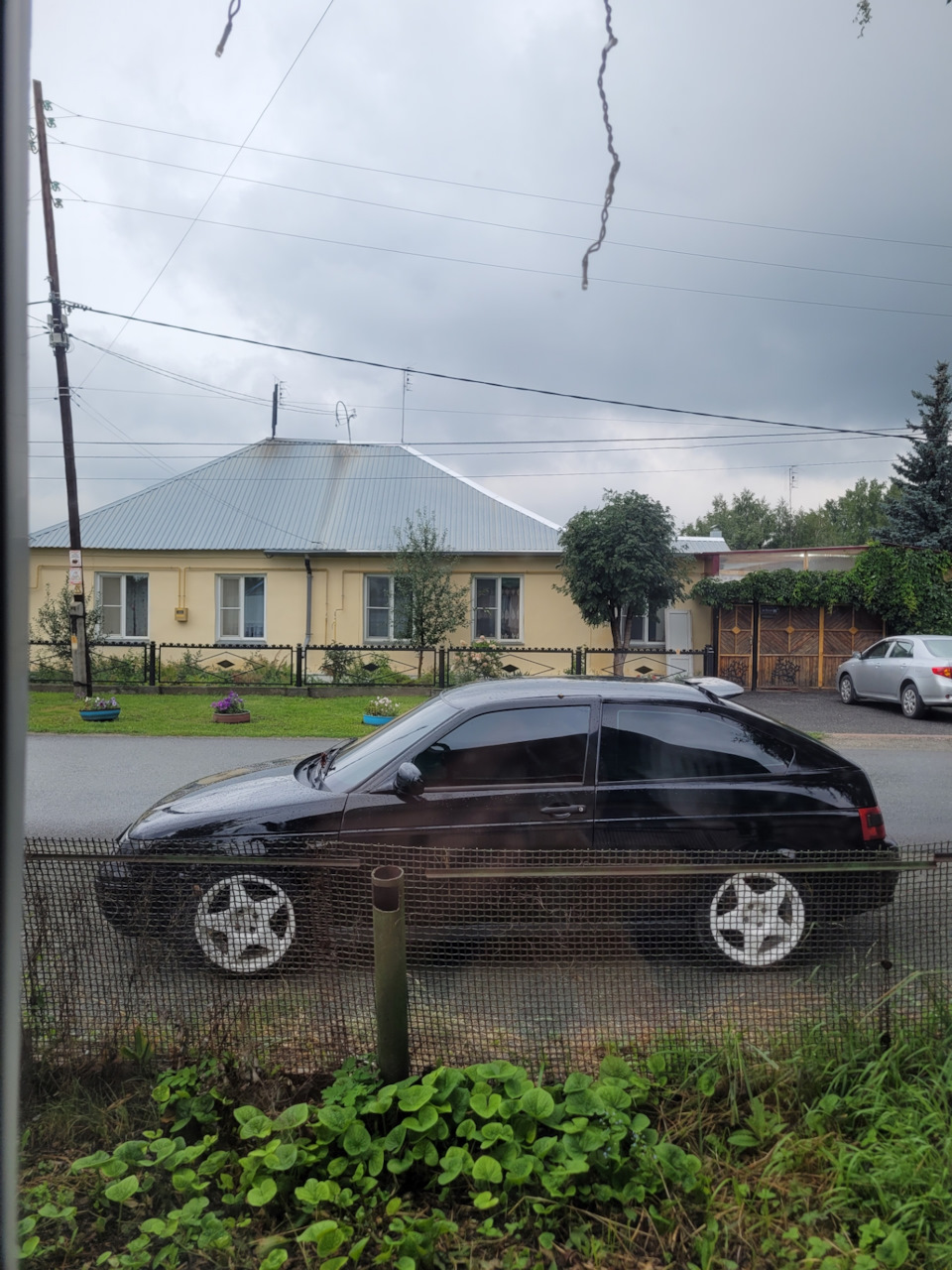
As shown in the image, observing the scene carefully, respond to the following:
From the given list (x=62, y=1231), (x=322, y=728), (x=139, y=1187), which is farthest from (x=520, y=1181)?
(x=322, y=728)

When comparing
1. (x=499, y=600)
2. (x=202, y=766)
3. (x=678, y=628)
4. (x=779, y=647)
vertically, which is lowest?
(x=202, y=766)

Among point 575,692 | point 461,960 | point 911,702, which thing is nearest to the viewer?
point 461,960

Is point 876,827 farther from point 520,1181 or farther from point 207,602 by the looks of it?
point 207,602

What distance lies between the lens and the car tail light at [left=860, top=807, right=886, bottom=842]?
15.5 feet

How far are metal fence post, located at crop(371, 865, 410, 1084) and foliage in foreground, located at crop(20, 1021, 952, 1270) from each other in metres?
0.10

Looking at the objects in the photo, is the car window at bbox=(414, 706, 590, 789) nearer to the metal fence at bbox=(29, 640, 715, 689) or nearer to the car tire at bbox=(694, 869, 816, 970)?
the car tire at bbox=(694, 869, 816, 970)

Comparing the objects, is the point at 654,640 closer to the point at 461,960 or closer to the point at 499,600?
the point at 499,600

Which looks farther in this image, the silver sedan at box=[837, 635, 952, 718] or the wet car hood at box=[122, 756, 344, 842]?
the silver sedan at box=[837, 635, 952, 718]

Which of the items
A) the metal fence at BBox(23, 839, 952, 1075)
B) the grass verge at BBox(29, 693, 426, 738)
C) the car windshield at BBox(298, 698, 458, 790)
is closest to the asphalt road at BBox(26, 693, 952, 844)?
the grass verge at BBox(29, 693, 426, 738)

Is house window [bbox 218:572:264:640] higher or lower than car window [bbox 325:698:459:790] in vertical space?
higher

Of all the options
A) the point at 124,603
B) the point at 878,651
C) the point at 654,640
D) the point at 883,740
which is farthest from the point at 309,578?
the point at 883,740

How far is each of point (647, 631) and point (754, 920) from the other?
20566 millimetres

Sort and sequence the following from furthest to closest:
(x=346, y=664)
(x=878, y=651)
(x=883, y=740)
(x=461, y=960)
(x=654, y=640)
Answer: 1. (x=654, y=640)
2. (x=346, y=664)
3. (x=878, y=651)
4. (x=883, y=740)
5. (x=461, y=960)

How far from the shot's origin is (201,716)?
16172 millimetres
